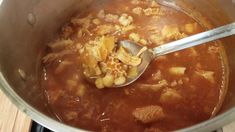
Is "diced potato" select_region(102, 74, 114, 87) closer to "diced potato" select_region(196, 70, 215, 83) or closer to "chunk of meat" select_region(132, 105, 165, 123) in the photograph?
"chunk of meat" select_region(132, 105, 165, 123)

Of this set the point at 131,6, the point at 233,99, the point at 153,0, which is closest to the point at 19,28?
the point at 131,6

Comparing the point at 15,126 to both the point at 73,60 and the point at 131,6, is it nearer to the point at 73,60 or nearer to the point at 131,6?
the point at 73,60

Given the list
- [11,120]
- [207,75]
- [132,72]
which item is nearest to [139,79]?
[132,72]

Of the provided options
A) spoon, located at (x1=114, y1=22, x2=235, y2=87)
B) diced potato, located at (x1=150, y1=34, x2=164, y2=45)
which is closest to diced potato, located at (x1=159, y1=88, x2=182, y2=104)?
spoon, located at (x1=114, y1=22, x2=235, y2=87)

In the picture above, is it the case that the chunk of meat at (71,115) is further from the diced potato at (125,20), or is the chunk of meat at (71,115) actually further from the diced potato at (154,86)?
the diced potato at (125,20)

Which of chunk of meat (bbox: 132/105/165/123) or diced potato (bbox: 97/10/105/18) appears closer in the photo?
chunk of meat (bbox: 132/105/165/123)
